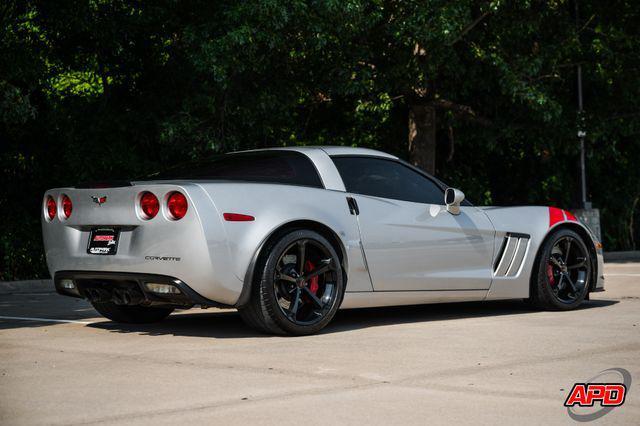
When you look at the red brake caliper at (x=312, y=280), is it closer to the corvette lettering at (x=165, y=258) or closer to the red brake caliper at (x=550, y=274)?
the corvette lettering at (x=165, y=258)

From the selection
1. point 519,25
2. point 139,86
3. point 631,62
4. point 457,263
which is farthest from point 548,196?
point 457,263

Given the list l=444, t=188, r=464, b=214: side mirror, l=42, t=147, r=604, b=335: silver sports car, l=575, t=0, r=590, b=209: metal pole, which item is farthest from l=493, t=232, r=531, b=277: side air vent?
l=575, t=0, r=590, b=209: metal pole

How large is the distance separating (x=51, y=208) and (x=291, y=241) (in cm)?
201

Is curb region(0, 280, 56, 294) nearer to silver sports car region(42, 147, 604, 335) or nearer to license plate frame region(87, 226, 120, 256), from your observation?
silver sports car region(42, 147, 604, 335)

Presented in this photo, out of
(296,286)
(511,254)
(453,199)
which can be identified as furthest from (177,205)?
(511,254)

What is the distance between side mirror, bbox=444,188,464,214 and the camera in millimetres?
8922

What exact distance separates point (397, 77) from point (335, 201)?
1149 centimetres

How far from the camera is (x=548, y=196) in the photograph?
2452 centimetres

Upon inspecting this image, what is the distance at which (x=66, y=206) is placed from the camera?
8.39 m

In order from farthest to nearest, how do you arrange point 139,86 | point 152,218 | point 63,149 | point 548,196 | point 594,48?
point 548,196 → point 594,48 → point 139,86 → point 63,149 → point 152,218

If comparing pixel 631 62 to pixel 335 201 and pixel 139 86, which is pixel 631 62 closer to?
pixel 139 86

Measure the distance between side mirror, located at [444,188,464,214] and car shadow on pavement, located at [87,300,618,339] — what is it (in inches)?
36.0

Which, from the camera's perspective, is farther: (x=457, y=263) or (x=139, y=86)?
(x=139, y=86)

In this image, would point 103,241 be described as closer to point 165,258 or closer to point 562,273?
point 165,258
